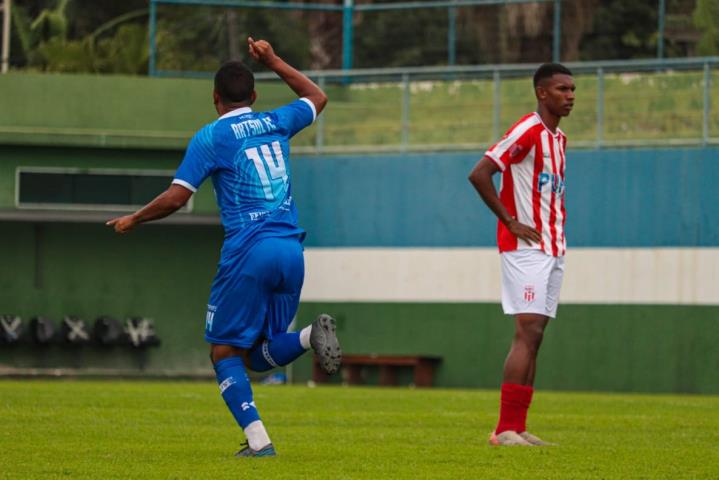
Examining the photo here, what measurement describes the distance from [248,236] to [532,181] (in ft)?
8.12

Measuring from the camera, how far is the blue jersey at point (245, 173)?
934cm

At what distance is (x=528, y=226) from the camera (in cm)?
1080

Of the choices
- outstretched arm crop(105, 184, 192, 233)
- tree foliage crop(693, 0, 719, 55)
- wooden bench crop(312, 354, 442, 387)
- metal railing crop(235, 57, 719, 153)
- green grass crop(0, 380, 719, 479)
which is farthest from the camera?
tree foliage crop(693, 0, 719, 55)

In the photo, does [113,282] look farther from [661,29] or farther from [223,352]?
[223,352]

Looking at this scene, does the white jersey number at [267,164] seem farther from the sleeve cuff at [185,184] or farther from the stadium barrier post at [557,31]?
the stadium barrier post at [557,31]

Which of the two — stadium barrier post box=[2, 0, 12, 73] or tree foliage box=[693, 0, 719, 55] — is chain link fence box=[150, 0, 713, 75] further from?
stadium barrier post box=[2, 0, 12, 73]

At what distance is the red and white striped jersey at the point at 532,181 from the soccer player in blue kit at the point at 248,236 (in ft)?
6.14

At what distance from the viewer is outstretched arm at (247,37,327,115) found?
378 inches

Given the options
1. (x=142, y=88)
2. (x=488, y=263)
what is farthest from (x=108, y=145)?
(x=488, y=263)

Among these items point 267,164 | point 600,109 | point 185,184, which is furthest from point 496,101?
point 185,184

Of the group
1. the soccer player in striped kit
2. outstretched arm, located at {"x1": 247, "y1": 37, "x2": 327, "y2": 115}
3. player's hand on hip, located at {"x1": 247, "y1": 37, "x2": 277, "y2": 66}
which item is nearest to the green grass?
the soccer player in striped kit

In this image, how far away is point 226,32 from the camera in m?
28.6

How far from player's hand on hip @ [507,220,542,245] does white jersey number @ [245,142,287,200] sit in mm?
1949

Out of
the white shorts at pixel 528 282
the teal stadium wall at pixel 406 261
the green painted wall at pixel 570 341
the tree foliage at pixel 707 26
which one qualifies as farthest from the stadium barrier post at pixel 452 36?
the white shorts at pixel 528 282
